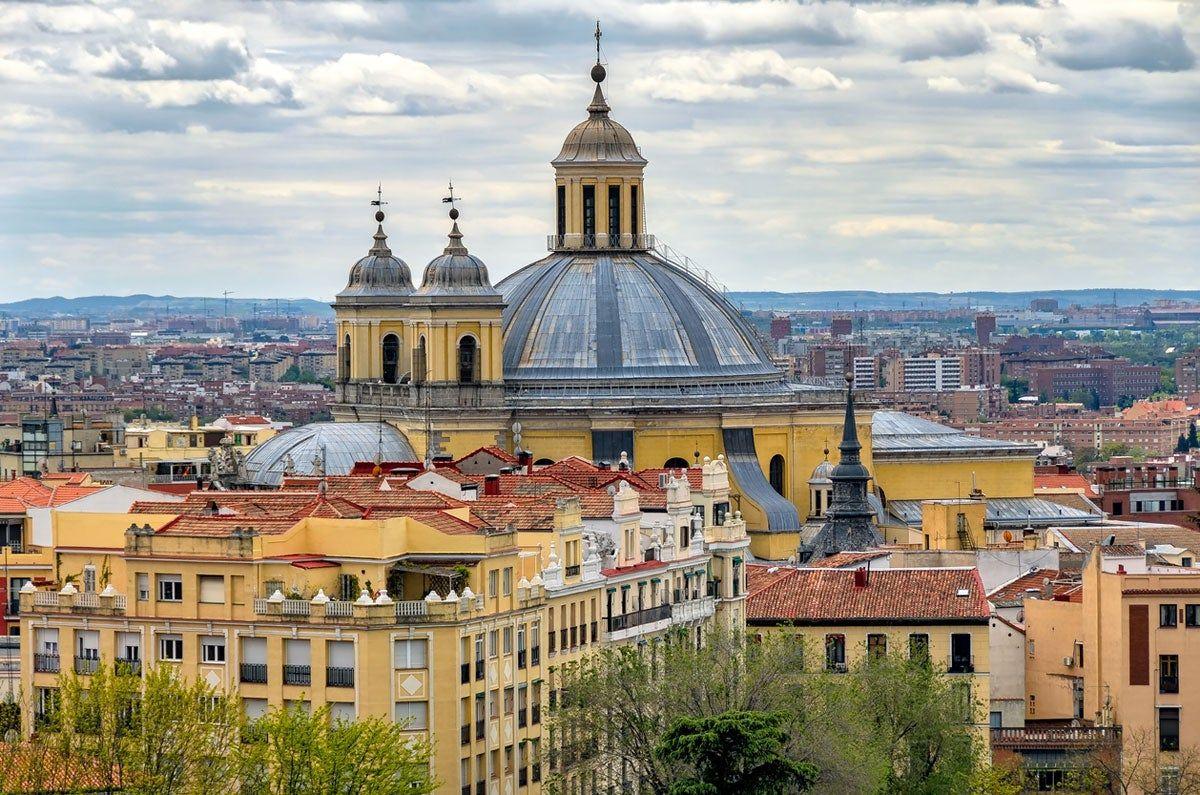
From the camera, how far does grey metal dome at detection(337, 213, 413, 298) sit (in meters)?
111

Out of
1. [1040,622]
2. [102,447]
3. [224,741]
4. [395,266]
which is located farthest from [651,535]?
[102,447]

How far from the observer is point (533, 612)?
62.3m

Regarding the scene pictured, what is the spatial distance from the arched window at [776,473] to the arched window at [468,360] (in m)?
8.29

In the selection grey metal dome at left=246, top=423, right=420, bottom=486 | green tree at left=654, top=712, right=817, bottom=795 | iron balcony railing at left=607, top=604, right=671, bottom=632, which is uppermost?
grey metal dome at left=246, top=423, right=420, bottom=486

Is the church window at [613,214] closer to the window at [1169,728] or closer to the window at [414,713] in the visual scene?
the window at [1169,728]

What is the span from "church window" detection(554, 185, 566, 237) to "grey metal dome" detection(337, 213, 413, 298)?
4.36 metres

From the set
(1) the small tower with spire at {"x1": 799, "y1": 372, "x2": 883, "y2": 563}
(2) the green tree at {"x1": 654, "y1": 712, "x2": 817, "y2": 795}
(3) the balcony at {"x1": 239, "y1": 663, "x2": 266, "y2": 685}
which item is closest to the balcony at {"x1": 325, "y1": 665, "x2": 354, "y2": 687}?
(3) the balcony at {"x1": 239, "y1": 663, "x2": 266, "y2": 685}

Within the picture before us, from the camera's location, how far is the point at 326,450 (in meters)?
98.8

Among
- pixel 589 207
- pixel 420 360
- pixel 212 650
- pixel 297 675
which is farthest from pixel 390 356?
pixel 297 675

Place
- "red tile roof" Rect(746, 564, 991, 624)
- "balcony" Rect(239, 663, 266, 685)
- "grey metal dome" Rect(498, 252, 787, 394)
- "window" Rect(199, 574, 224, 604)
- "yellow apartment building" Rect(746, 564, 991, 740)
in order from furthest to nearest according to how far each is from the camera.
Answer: "grey metal dome" Rect(498, 252, 787, 394)
"red tile roof" Rect(746, 564, 991, 624)
"yellow apartment building" Rect(746, 564, 991, 740)
"window" Rect(199, 574, 224, 604)
"balcony" Rect(239, 663, 266, 685)

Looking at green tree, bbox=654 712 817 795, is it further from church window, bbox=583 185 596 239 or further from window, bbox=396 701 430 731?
church window, bbox=583 185 596 239

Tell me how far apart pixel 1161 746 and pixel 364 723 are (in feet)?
70.2

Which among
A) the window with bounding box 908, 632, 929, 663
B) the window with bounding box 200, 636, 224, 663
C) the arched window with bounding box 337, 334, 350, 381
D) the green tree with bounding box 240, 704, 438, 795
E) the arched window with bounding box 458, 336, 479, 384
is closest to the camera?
the green tree with bounding box 240, 704, 438, 795

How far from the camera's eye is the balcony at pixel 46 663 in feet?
200
